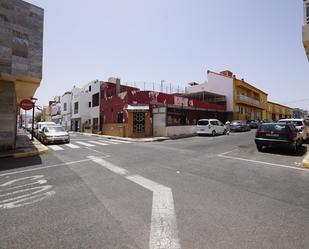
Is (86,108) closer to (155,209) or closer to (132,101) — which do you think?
(132,101)

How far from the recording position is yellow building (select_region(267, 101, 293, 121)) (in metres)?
55.1

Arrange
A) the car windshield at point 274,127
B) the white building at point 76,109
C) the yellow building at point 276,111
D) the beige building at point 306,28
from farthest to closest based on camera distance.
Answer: the yellow building at point 276,111, the white building at point 76,109, the car windshield at point 274,127, the beige building at point 306,28

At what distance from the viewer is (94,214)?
3.84 metres

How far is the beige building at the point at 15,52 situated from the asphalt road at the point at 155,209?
565 centimetres

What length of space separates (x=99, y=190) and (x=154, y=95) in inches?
790

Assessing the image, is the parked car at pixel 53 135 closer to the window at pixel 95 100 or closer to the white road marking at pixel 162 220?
the white road marking at pixel 162 220

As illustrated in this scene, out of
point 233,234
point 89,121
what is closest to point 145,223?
point 233,234

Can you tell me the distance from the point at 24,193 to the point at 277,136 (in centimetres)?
1147

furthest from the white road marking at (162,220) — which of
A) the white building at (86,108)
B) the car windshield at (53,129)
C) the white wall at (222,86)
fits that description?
the white wall at (222,86)

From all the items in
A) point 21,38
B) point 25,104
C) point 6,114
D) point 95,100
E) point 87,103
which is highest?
point 21,38

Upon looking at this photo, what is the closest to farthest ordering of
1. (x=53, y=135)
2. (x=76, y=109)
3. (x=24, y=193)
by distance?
(x=24, y=193), (x=53, y=135), (x=76, y=109)

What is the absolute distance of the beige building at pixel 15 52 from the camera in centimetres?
1073

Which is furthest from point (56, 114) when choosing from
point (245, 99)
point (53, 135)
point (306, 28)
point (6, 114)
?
point (306, 28)

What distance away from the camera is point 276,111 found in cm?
6000
